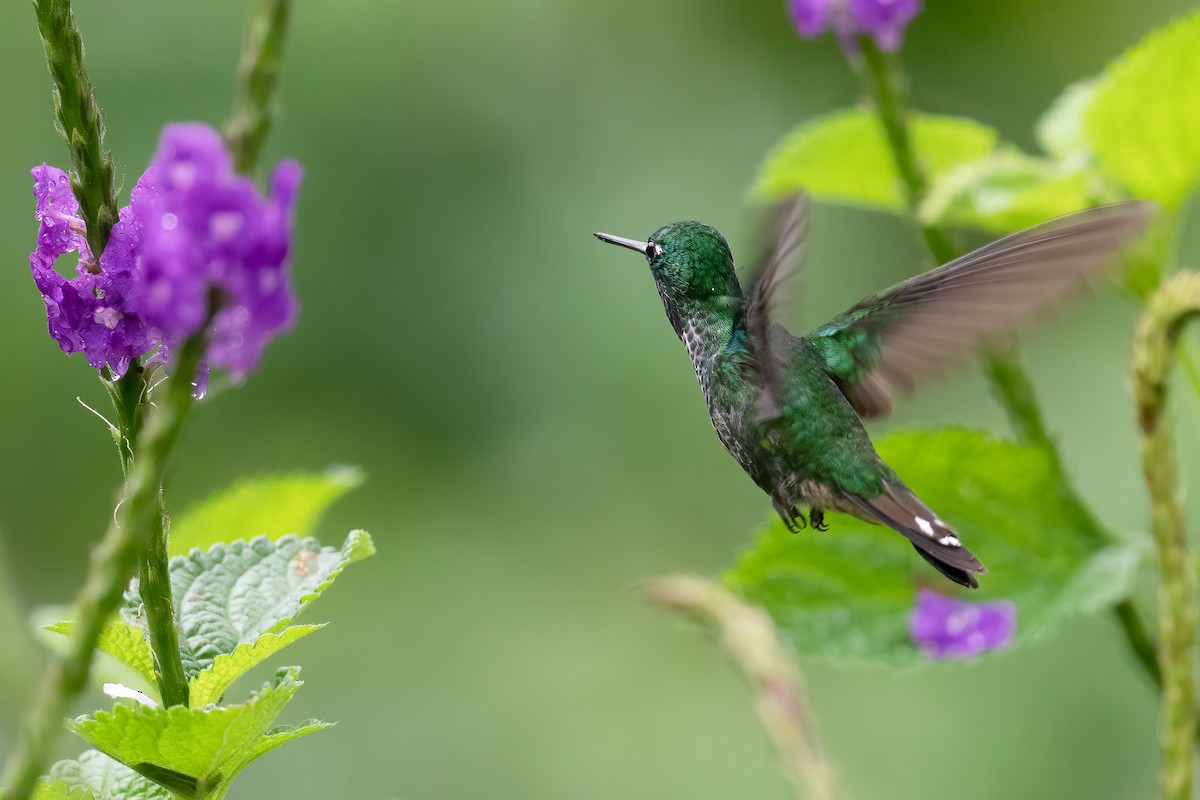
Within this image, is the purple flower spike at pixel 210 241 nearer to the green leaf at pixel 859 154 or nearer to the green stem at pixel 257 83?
the green stem at pixel 257 83

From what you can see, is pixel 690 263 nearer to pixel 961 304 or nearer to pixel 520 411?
pixel 961 304

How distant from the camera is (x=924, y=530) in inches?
71.4

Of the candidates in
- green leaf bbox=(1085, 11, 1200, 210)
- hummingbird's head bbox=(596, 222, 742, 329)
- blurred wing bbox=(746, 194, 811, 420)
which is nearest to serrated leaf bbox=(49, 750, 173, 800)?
blurred wing bbox=(746, 194, 811, 420)

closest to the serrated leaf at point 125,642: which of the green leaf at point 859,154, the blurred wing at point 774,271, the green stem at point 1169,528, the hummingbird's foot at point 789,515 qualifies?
the blurred wing at point 774,271

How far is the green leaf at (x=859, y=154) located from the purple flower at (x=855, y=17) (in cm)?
12

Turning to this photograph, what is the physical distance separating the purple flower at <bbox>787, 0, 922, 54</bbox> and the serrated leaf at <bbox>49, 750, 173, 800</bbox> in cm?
147

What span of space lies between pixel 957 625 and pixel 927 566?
0.35 ft

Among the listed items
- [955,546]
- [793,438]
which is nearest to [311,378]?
[793,438]

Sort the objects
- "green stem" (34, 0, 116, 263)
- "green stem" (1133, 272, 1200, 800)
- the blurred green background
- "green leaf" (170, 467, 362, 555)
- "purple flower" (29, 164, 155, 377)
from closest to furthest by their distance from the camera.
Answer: "green stem" (34, 0, 116, 263) < "purple flower" (29, 164, 155, 377) < "green stem" (1133, 272, 1200, 800) < "green leaf" (170, 467, 362, 555) < the blurred green background

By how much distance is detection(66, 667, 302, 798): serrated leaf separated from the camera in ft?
3.74

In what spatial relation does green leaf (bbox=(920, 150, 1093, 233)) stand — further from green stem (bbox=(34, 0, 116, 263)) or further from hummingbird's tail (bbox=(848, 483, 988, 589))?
green stem (bbox=(34, 0, 116, 263))

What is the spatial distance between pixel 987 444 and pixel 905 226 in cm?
376

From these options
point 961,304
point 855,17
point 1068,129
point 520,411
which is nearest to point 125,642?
point 961,304

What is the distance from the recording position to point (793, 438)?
2.03m
